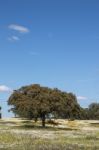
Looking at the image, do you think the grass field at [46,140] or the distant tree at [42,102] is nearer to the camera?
the grass field at [46,140]

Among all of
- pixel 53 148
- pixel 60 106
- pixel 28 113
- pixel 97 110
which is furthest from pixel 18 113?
Result: pixel 97 110

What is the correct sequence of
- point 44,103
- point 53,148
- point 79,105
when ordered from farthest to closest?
point 79,105 < point 44,103 < point 53,148

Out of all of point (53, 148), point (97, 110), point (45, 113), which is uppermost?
point (97, 110)

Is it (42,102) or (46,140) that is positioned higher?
(42,102)

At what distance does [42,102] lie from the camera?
83.0 meters

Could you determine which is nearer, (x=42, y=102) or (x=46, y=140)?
(x=46, y=140)

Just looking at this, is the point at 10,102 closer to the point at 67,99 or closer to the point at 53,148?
the point at 67,99

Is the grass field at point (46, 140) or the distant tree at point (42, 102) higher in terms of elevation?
the distant tree at point (42, 102)

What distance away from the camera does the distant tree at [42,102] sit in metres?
82.8

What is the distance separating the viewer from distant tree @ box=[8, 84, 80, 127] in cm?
8275

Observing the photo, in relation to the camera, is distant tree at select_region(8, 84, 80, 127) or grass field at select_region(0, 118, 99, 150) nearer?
grass field at select_region(0, 118, 99, 150)

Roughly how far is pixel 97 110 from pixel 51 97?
366 ft

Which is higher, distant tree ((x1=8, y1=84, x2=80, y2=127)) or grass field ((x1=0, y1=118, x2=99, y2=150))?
distant tree ((x1=8, y1=84, x2=80, y2=127))

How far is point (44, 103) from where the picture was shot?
82.6 meters
